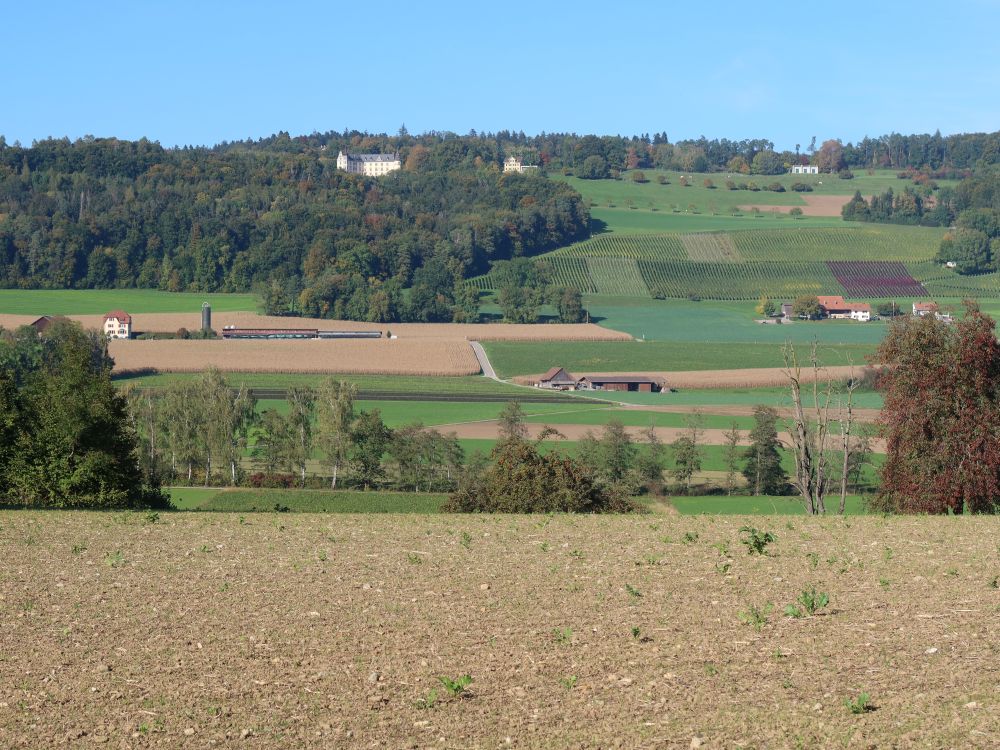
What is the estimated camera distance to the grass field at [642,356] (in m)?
95.9

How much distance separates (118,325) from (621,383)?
1917 inches

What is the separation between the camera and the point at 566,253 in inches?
6388

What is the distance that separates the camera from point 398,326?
409 feet

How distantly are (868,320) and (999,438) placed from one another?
359ft

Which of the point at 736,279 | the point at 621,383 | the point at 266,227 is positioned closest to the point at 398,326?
the point at 621,383

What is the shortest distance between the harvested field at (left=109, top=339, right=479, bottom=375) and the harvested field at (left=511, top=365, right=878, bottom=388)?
29.3ft

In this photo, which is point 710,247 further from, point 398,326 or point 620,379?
point 620,379

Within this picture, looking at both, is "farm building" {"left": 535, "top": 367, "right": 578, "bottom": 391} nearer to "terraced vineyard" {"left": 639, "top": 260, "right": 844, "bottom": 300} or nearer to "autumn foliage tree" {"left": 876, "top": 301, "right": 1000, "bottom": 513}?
"terraced vineyard" {"left": 639, "top": 260, "right": 844, "bottom": 300}

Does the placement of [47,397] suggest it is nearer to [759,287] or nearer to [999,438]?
[999,438]

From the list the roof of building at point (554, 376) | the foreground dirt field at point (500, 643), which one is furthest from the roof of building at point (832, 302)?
the foreground dirt field at point (500, 643)

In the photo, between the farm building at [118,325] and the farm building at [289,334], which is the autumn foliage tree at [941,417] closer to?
the farm building at [289,334]

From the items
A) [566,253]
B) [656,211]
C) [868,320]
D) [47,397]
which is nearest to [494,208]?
[566,253]

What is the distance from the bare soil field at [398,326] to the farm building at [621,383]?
24.1 meters

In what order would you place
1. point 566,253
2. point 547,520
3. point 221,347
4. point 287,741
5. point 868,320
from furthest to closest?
point 566,253 < point 868,320 < point 221,347 < point 547,520 < point 287,741
